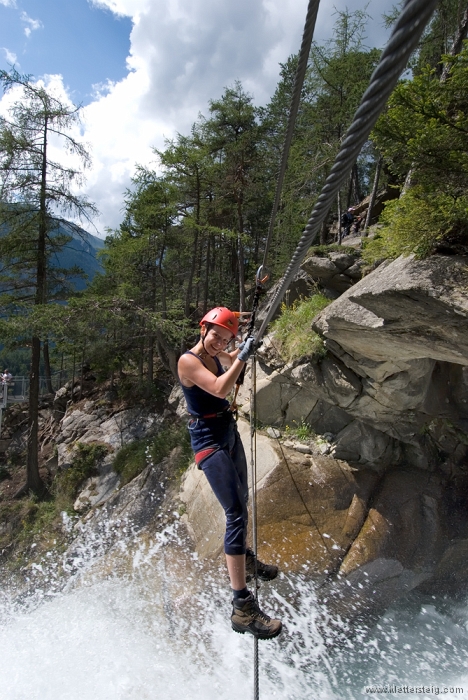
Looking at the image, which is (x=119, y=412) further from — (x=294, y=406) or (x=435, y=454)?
(x=435, y=454)

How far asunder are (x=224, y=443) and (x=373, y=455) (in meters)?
5.61

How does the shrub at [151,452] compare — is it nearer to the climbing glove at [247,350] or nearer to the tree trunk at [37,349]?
the tree trunk at [37,349]

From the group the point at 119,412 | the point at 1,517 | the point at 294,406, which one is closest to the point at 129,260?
the point at 119,412

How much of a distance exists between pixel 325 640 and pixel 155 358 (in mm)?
17319

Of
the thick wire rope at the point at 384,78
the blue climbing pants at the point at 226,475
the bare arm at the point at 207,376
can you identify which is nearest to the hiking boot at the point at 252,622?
the blue climbing pants at the point at 226,475

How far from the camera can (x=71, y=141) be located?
1219 cm

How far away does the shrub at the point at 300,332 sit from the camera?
26.2 ft

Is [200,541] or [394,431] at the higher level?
[394,431]

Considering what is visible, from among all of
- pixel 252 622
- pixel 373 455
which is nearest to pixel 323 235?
pixel 373 455

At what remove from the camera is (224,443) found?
3.54 m

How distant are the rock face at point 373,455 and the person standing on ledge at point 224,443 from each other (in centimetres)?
285

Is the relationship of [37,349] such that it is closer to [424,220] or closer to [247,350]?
[247,350]

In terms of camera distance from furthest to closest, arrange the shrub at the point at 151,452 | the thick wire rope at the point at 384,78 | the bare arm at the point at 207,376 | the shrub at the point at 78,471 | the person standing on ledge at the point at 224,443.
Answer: the shrub at the point at 78,471, the shrub at the point at 151,452, the person standing on ledge at the point at 224,443, the bare arm at the point at 207,376, the thick wire rope at the point at 384,78

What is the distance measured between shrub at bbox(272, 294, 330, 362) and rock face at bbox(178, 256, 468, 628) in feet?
0.77
